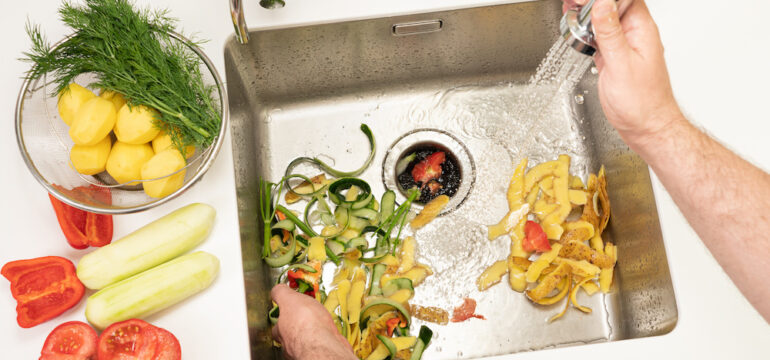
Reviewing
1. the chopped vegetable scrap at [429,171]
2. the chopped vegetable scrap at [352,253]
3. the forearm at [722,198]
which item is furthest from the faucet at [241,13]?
the forearm at [722,198]

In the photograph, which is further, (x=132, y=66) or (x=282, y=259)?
(x=282, y=259)

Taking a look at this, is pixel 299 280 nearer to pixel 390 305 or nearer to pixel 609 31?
pixel 390 305

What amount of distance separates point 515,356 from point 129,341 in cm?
56

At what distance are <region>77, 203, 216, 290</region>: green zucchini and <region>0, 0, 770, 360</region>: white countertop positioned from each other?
0.04 meters

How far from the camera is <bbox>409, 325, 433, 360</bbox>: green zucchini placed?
945mm

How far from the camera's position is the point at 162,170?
728 millimetres

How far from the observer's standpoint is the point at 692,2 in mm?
917

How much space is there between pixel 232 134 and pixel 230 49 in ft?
0.50

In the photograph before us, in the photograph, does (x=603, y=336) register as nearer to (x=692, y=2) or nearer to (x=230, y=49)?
(x=692, y=2)

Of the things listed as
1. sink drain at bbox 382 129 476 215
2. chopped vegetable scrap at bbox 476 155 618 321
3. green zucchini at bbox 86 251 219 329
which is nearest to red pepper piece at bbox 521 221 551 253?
chopped vegetable scrap at bbox 476 155 618 321

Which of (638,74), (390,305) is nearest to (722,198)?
(638,74)

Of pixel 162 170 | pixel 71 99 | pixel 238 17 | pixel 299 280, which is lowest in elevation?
pixel 299 280

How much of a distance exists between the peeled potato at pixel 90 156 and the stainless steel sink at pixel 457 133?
22cm

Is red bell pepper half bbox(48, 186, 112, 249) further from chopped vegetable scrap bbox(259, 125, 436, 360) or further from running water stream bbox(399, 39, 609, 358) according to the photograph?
running water stream bbox(399, 39, 609, 358)
